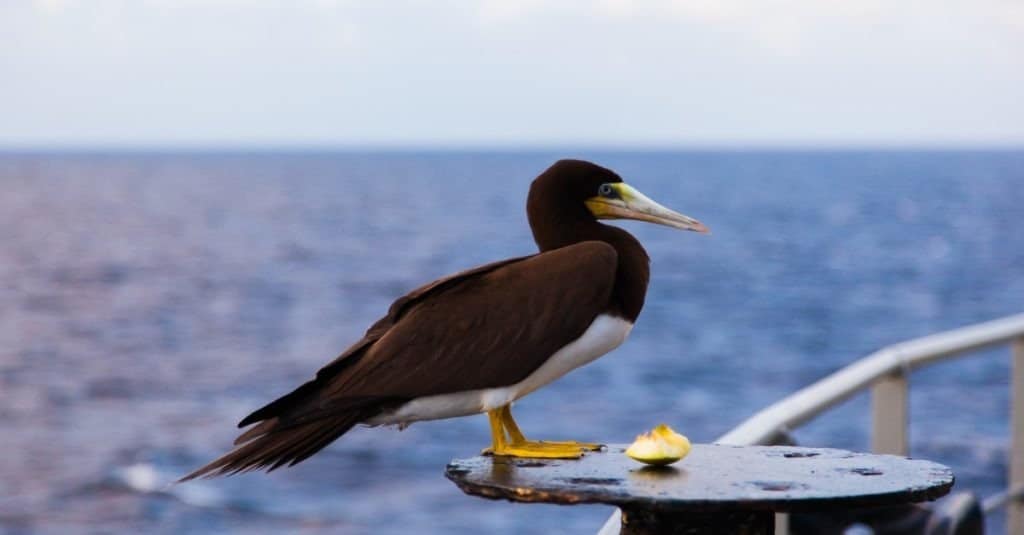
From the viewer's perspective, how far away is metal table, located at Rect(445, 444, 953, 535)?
232cm

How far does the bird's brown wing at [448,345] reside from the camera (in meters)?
2.36

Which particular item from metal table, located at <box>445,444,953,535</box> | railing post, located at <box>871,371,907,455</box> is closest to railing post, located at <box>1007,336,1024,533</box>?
railing post, located at <box>871,371,907,455</box>

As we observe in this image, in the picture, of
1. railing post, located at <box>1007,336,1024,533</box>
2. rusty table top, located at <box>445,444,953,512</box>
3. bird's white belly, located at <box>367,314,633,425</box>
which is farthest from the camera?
railing post, located at <box>1007,336,1024,533</box>

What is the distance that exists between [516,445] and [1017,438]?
3.56 m

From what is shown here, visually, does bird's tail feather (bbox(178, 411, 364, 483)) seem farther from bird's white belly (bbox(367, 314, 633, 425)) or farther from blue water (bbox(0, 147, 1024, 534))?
blue water (bbox(0, 147, 1024, 534))

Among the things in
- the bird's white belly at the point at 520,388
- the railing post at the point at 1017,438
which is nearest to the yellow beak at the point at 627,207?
the bird's white belly at the point at 520,388

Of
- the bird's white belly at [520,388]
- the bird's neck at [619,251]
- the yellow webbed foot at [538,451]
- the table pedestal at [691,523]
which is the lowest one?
the table pedestal at [691,523]

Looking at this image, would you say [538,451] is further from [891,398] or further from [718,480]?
[891,398]

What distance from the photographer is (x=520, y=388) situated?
97.6 inches

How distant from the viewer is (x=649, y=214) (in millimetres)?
2498

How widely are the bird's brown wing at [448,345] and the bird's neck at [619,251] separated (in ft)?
0.14

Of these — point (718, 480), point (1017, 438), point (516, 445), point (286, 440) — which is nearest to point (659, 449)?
point (718, 480)

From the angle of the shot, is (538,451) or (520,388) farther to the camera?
(538,451)

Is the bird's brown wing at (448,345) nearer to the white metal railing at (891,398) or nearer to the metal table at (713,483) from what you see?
the metal table at (713,483)
